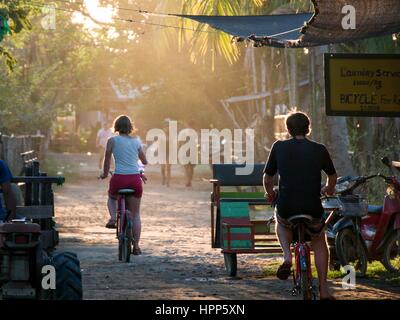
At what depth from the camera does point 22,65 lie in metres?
44.7

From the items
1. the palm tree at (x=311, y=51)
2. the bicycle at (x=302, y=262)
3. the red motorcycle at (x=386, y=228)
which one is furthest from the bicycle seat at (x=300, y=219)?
the palm tree at (x=311, y=51)

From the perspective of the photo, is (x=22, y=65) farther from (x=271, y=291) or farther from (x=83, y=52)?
(x=271, y=291)

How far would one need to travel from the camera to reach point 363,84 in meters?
11.6

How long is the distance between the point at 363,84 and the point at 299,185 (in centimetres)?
265

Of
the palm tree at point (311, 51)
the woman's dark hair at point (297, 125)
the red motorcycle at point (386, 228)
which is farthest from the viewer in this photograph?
the palm tree at point (311, 51)

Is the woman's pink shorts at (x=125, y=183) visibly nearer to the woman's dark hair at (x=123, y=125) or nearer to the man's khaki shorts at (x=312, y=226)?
the woman's dark hair at (x=123, y=125)

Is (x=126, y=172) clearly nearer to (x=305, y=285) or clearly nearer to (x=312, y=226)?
(x=312, y=226)

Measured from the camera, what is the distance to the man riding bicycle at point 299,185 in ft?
30.5

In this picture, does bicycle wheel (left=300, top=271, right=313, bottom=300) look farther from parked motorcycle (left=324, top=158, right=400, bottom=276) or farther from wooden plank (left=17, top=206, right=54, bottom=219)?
parked motorcycle (left=324, top=158, right=400, bottom=276)

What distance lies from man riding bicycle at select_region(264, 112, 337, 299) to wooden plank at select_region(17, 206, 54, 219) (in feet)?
6.00

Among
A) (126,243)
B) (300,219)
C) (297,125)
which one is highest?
(297,125)

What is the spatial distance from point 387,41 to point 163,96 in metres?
16.3

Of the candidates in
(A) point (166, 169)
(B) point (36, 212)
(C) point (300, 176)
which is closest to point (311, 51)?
(A) point (166, 169)
